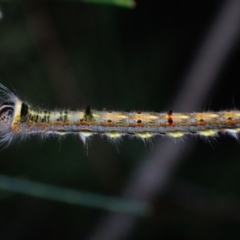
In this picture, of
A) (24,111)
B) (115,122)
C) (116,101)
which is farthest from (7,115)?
(116,101)

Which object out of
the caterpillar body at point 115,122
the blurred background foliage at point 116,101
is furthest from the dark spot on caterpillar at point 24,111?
the blurred background foliage at point 116,101

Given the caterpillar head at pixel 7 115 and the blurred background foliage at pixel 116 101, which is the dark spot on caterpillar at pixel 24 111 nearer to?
the caterpillar head at pixel 7 115

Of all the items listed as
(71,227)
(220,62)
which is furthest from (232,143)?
(71,227)

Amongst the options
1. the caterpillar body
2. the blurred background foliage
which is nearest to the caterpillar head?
the caterpillar body

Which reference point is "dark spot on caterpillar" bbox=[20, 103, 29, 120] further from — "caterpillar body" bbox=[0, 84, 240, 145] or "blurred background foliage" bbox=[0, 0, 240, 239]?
"blurred background foliage" bbox=[0, 0, 240, 239]

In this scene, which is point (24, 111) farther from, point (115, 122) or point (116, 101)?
point (116, 101)

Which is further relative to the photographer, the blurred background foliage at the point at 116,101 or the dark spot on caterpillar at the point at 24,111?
the blurred background foliage at the point at 116,101
